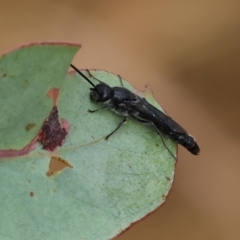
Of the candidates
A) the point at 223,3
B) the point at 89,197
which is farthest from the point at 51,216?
the point at 223,3

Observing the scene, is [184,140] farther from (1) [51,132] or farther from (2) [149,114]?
(1) [51,132]

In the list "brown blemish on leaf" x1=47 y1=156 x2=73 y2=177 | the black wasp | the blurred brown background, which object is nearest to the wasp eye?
the black wasp

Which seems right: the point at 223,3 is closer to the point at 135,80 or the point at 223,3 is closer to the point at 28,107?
the point at 135,80

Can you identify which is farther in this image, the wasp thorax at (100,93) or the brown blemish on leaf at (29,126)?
the wasp thorax at (100,93)

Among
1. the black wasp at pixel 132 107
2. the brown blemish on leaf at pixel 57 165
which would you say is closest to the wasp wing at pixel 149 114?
the black wasp at pixel 132 107

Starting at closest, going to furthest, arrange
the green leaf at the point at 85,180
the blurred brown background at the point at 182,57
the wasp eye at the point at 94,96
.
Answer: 1. the green leaf at the point at 85,180
2. the wasp eye at the point at 94,96
3. the blurred brown background at the point at 182,57

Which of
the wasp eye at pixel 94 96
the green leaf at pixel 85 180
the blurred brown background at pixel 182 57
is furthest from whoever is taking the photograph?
the blurred brown background at pixel 182 57

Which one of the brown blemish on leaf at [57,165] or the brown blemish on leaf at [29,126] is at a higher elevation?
the brown blemish on leaf at [29,126]

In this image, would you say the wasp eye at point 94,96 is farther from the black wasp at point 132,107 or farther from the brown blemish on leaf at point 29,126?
the brown blemish on leaf at point 29,126
